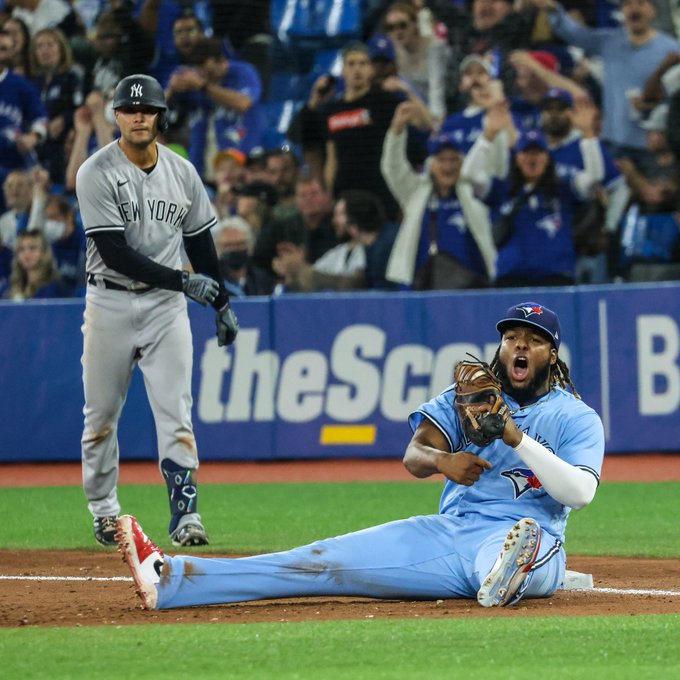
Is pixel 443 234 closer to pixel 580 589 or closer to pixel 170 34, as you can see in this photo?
pixel 170 34

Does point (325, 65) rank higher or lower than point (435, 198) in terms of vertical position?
higher

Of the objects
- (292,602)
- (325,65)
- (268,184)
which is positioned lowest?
(292,602)

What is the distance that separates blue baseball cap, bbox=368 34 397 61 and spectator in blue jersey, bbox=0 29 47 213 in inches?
141

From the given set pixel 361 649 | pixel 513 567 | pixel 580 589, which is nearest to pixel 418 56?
pixel 580 589

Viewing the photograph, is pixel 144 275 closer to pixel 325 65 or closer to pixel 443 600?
pixel 443 600

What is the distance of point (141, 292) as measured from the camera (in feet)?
23.2

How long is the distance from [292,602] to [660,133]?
333 inches

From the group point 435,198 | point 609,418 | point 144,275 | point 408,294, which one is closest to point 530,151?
point 435,198

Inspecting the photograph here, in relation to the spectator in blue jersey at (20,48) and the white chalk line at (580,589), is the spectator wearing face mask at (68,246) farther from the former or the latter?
the white chalk line at (580,589)

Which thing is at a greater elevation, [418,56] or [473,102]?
[418,56]

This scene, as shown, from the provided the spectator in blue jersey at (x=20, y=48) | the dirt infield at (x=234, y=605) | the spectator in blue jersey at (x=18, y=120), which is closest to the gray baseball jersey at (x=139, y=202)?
the dirt infield at (x=234, y=605)

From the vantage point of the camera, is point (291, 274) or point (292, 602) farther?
point (291, 274)

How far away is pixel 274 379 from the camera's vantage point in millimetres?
12062

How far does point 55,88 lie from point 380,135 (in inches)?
144
